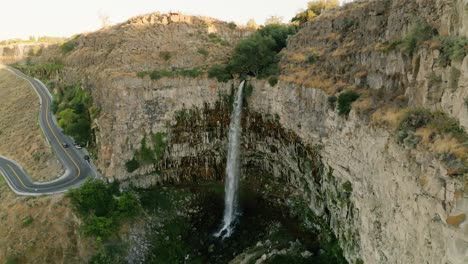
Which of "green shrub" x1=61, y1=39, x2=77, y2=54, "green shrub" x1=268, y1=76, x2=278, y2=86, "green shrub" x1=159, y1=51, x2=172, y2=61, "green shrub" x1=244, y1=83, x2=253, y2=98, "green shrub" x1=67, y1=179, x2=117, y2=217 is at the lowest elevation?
"green shrub" x1=67, y1=179, x2=117, y2=217

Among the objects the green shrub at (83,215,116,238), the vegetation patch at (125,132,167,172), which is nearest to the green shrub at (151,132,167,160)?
the vegetation patch at (125,132,167,172)

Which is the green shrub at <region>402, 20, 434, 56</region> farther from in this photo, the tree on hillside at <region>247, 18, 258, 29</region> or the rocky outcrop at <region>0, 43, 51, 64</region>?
the rocky outcrop at <region>0, 43, 51, 64</region>

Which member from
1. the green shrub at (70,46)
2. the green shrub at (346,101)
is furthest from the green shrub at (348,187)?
the green shrub at (70,46)

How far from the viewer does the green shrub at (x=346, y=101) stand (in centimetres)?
2452

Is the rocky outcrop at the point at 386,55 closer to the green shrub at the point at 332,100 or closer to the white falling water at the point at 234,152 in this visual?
the green shrub at the point at 332,100

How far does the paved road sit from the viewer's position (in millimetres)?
39281

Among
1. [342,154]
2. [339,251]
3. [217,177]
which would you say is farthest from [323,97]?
[217,177]

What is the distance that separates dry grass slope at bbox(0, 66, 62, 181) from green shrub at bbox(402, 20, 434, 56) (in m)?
38.3

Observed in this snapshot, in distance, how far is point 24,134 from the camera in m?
49.8

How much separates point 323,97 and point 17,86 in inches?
2305

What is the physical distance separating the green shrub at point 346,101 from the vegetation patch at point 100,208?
22862 millimetres

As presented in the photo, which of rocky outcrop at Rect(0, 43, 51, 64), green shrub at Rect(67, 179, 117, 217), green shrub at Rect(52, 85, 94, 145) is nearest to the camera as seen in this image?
green shrub at Rect(67, 179, 117, 217)

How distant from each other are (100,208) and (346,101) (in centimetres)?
2537

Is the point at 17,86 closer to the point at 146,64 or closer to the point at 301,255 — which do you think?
the point at 146,64
